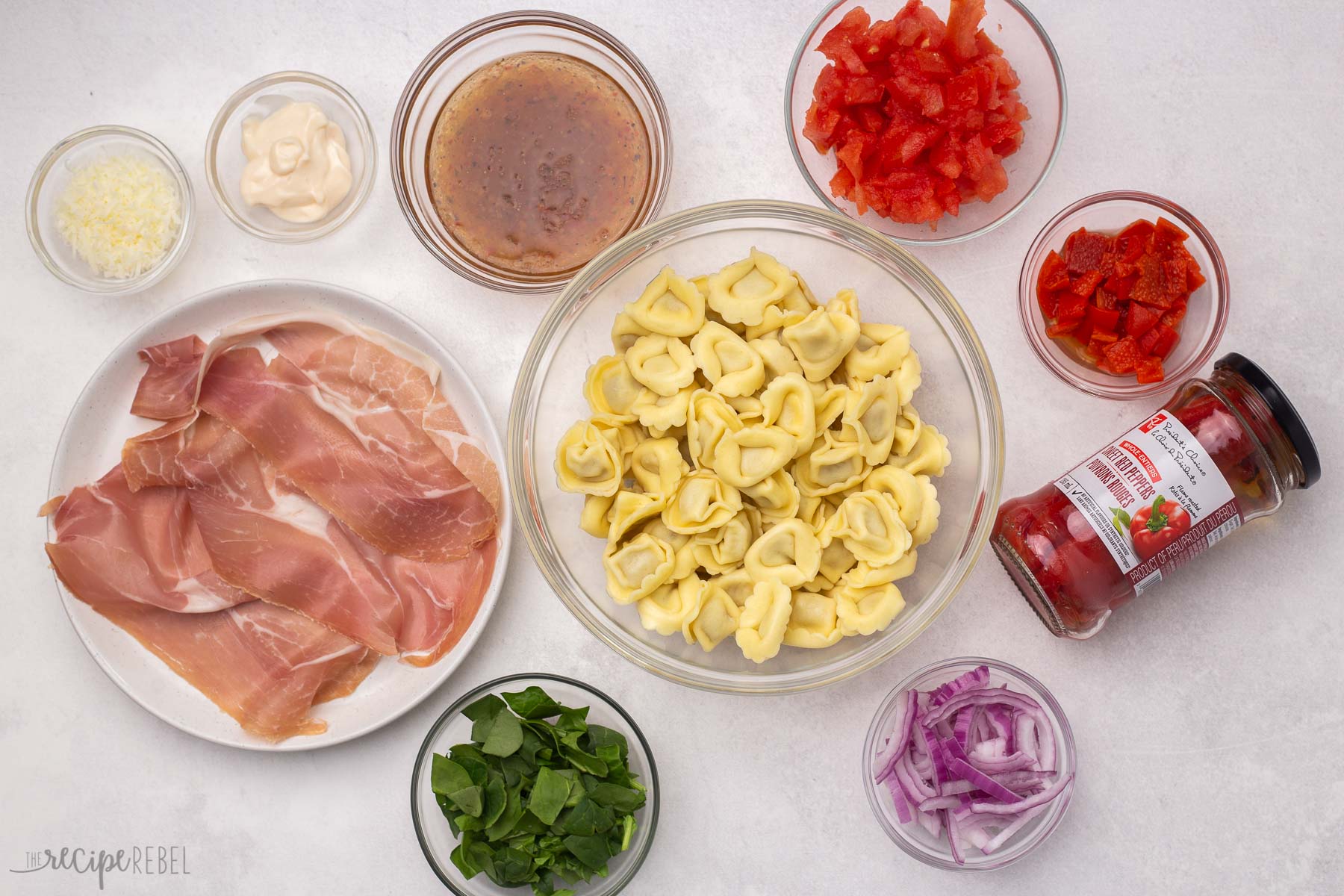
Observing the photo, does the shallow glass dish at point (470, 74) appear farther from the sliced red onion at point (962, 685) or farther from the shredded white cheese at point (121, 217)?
the sliced red onion at point (962, 685)

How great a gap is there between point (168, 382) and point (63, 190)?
59 cm

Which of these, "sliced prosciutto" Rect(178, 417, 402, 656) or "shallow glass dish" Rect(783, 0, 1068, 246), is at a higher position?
"shallow glass dish" Rect(783, 0, 1068, 246)

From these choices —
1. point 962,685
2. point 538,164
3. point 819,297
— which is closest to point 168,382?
point 538,164

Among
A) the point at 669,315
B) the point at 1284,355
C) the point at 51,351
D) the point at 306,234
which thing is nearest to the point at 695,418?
the point at 669,315

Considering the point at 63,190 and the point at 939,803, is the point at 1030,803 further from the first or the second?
the point at 63,190

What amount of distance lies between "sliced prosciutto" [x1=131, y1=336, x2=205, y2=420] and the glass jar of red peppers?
6.62 feet

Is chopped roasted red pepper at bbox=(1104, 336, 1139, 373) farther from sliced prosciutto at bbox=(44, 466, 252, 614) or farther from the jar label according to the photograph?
sliced prosciutto at bbox=(44, 466, 252, 614)

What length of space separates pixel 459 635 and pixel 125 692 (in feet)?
2.79

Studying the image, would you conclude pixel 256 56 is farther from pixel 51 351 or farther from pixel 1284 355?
pixel 1284 355

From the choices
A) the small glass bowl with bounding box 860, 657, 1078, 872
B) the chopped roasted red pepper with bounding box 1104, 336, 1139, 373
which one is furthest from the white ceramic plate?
the chopped roasted red pepper with bounding box 1104, 336, 1139, 373

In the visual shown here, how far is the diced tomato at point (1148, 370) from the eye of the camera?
2.08m

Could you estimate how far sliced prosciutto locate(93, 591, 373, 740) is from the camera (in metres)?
2.16

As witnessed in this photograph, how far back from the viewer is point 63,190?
2264mm

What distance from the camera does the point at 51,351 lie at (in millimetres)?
Answer: 2326
